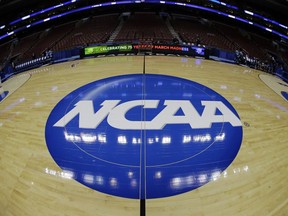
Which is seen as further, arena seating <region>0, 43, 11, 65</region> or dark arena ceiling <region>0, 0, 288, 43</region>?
dark arena ceiling <region>0, 0, 288, 43</region>

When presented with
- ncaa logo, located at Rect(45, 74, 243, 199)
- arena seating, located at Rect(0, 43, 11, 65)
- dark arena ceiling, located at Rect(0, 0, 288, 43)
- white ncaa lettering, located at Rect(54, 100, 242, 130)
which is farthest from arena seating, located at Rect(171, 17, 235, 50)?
arena seating, located at Rect(0, 43, 11, 65)

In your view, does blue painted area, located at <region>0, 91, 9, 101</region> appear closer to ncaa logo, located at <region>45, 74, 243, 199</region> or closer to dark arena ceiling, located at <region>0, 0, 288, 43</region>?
ncaa logo, located at <region>45, 74, 243, 199</region>

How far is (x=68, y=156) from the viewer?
3848mm

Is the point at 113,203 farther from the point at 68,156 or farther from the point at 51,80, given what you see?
the point at 51,80

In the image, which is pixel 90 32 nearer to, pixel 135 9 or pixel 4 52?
pixel 135 9

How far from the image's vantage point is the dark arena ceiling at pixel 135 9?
50.7 ft

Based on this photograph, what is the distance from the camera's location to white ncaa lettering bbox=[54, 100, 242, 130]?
4.66 m

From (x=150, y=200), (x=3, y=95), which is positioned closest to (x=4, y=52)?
(x=3, y=95)

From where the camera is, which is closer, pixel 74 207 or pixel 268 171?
pixel 74 207

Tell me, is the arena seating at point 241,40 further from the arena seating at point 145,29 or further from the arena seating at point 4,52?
the arena seating at point 4,52

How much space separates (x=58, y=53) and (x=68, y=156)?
1029cm

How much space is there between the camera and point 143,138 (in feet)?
13.8

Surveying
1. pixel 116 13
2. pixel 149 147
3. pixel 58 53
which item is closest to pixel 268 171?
pixel 149 147

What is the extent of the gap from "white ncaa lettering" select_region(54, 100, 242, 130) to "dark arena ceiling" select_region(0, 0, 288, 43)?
1371 centimetres
